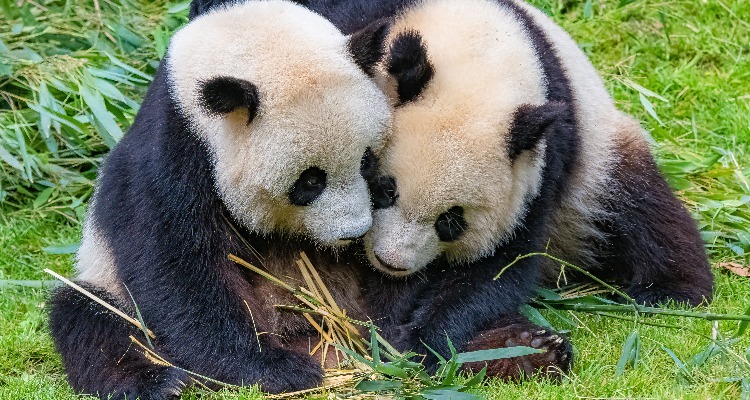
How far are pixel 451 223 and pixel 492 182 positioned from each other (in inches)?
9.9

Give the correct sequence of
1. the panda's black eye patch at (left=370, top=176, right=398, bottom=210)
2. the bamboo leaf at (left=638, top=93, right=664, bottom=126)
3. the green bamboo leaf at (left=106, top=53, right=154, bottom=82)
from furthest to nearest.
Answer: the bamboo leaf at (left=638, top=93, right=664, bottom=126) → the green bamboo leaf at (left=106, top=53, right=154, bottom=82) → the panda's black eye patch at (left=370, top=176, right=398, bottom=210)

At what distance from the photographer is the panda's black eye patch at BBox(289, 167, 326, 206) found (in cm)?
404

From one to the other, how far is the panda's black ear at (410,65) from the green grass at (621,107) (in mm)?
1287

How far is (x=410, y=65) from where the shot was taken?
428 centimetres

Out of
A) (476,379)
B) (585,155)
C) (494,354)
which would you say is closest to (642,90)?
(585,155)

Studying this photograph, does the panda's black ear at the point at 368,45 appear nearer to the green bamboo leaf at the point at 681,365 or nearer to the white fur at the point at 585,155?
the white fur at the point at 585,155

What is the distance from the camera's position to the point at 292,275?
470cm

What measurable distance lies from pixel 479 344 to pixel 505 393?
13.9 inches

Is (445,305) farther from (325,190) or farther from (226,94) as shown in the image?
(226,94)

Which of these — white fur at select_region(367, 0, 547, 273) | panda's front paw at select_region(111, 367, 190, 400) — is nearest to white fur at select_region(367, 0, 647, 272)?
white fur at select_region(367, 0, 547, 273)

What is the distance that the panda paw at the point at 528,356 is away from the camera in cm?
439

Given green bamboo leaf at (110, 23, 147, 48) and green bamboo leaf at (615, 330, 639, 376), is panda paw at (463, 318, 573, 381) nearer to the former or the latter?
green bamboo leaf at (615, 330, 639, 376)

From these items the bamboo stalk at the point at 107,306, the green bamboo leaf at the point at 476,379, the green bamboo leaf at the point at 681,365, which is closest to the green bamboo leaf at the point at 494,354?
the green bamboo leaf at the point at 476,379

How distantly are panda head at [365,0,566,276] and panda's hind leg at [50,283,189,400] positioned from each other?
3.40ft
